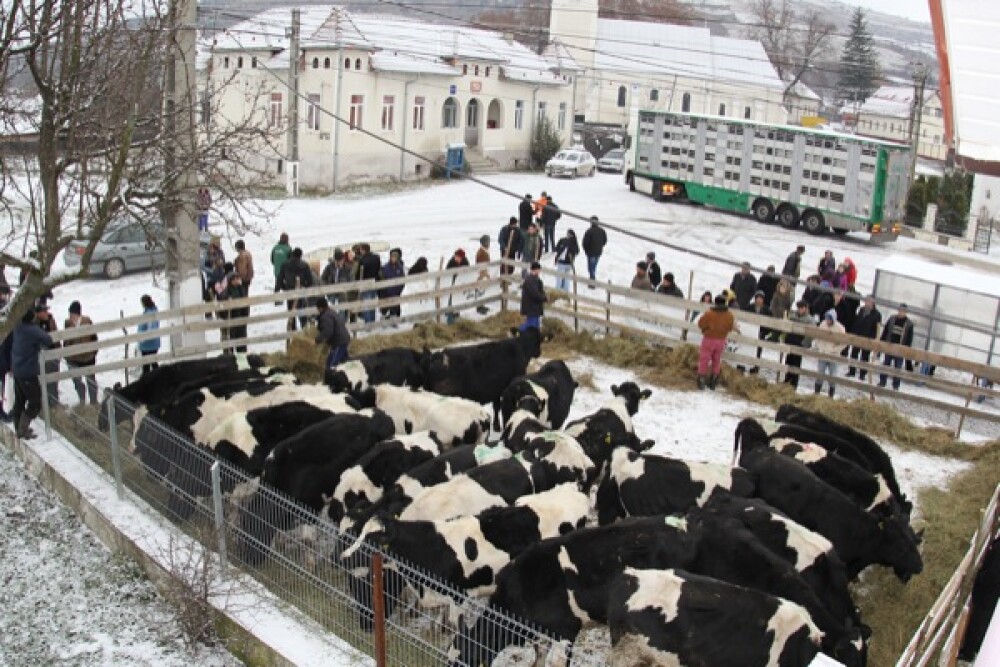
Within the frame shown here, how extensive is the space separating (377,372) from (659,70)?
56.3m

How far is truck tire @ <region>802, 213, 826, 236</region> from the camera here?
3005 cm

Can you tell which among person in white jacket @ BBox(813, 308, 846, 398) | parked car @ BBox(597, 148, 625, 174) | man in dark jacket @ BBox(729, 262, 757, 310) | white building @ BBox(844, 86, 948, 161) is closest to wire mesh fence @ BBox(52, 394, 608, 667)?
person in white jacket @ BBox(813, 308, 846, 398)

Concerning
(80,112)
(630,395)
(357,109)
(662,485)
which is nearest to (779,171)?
(357,109)

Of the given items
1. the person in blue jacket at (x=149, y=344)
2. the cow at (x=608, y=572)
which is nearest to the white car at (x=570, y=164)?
the person in blue jacket at (x=149, y=344)

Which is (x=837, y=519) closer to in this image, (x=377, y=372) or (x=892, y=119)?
(x=377, y=372)

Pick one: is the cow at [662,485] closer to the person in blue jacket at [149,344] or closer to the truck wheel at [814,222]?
the person in blue jacket at [149,344]

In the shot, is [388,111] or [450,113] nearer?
[388,111]

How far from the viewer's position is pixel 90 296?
734 inches

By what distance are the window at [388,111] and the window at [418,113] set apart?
1.25m

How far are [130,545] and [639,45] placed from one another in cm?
6351

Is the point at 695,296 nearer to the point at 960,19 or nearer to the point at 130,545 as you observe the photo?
the point at 130,545

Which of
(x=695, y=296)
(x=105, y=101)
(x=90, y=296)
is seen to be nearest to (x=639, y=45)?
(x=695, y=296)

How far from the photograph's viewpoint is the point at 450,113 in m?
40.5

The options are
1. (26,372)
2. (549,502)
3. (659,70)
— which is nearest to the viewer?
(549,502)
